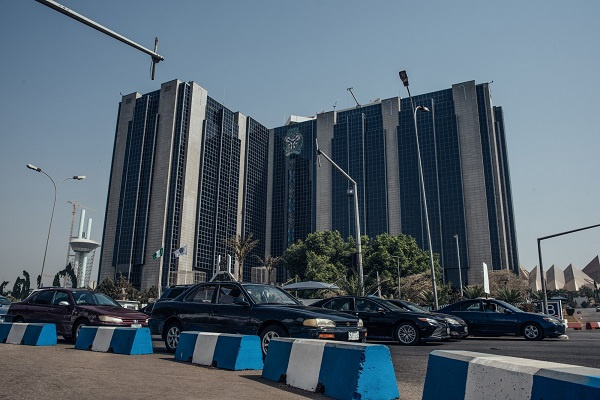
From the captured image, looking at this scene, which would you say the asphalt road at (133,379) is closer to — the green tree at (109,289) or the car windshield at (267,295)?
the car windshield at (267,295)

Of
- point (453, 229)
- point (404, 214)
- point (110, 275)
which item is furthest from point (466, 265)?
point (110, 275)

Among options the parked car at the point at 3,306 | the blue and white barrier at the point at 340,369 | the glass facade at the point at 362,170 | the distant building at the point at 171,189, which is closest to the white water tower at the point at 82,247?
the distant building at the point at 171,189

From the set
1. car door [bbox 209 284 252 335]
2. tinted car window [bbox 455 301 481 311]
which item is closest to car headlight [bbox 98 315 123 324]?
car door [bbox 209 284 252 335]

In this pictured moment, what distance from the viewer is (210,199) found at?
9175 cm

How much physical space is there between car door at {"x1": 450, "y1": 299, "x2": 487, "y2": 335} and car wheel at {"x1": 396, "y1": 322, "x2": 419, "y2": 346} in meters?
4.36

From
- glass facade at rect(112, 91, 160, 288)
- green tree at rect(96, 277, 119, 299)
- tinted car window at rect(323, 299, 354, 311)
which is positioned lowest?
tinted car window at rect(323, 299, 354, 311)

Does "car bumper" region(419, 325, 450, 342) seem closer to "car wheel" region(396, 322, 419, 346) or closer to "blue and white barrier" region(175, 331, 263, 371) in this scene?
"car wheel" region(396, 322, 419, 346)

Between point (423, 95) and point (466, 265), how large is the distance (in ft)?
112

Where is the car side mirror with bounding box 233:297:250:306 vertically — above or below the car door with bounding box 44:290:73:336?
above

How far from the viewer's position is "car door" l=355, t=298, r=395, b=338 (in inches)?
500

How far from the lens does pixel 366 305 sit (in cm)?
1324

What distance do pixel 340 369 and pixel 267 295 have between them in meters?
4.66

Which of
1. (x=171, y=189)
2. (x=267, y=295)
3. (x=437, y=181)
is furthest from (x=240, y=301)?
(x=171, y=189)

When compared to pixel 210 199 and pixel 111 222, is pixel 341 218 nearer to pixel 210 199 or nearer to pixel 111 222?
pixel 210 199
